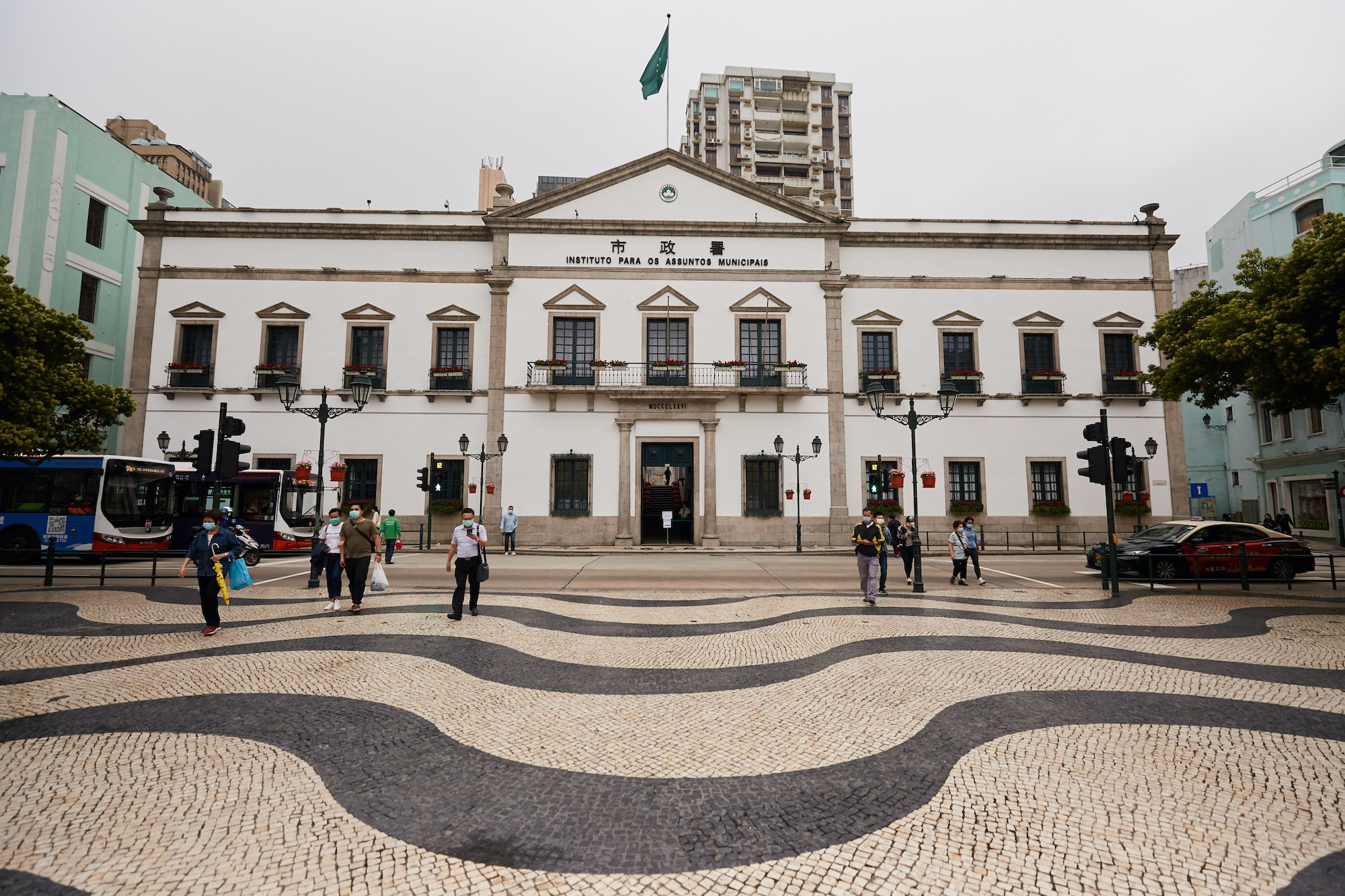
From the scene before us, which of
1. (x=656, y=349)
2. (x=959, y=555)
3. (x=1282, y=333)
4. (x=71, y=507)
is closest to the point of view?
(x=1282, y=333)

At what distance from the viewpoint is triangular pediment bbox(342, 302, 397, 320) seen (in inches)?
996

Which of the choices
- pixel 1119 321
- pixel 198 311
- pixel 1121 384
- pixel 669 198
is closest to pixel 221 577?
pixel 669 198

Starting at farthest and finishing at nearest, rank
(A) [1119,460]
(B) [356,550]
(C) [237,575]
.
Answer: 1. (A) [1119,460]
2. (B) [356,550]
3. (C) [237,575]

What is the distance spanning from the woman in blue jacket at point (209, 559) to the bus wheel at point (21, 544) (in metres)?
14.2

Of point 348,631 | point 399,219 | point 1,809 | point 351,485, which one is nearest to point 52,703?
point 1,809

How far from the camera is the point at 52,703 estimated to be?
5.54 metres

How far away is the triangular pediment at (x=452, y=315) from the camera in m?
25.4

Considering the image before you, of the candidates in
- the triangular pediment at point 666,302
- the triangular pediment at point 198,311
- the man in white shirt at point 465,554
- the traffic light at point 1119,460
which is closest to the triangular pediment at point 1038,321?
the triangular pediment at point 666,302

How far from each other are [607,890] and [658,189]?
1035 inches

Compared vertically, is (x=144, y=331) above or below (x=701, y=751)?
above

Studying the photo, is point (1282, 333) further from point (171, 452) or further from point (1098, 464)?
point (171, 452)

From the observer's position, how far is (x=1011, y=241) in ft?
86.4

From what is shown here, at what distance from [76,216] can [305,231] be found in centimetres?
1008

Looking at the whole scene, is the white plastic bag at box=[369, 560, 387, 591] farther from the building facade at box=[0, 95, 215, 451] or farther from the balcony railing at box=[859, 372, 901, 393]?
the building facade at box=[0, 95, 215, 451]
